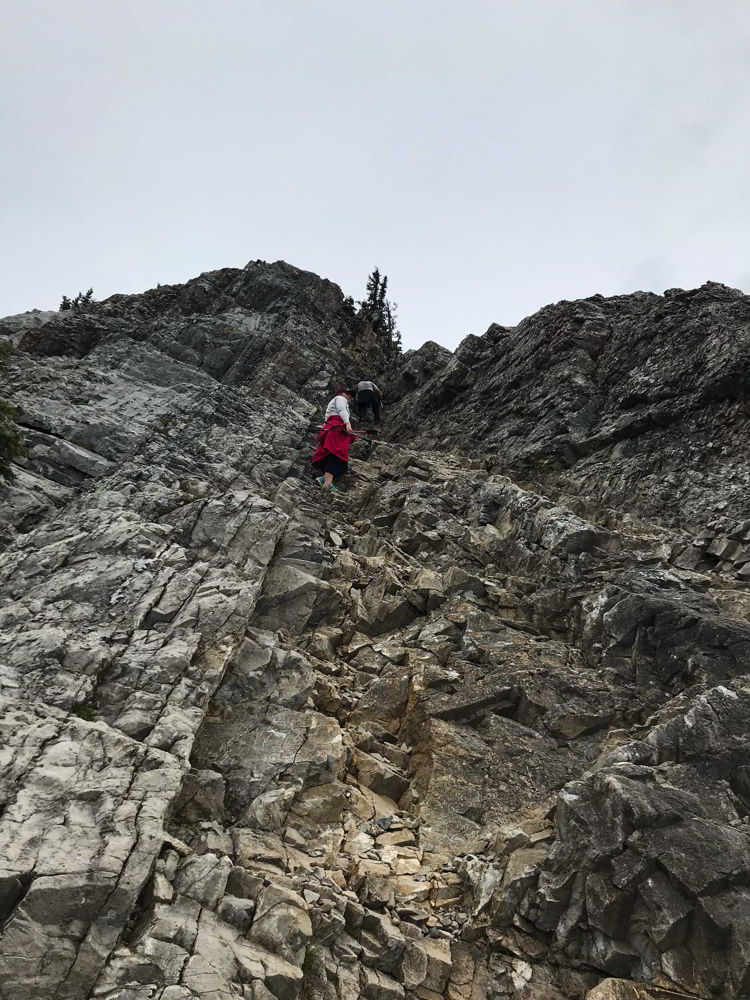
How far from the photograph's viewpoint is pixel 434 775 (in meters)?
10.4

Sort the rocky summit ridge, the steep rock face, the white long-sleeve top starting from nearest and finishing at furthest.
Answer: the rocky summit ridge < the steep rock face < the white long-sleeve top

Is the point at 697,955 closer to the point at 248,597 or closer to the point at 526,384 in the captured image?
the point at 248,597

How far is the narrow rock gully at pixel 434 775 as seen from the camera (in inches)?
291

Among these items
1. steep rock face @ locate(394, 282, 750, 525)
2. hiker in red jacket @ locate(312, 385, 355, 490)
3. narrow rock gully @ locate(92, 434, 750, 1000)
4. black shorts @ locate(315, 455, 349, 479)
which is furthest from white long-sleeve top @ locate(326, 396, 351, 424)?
narrow rock gully @ locate(92, 434, 750, 1000)

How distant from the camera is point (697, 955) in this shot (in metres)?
7.22

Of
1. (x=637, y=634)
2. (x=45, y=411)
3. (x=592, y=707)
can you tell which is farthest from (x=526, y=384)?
(x=45, y=411)

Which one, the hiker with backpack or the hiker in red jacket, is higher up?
the hiker with backpack

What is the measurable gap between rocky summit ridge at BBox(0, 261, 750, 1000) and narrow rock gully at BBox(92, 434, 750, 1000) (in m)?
0.05

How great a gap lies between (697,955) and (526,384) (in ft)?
69.8

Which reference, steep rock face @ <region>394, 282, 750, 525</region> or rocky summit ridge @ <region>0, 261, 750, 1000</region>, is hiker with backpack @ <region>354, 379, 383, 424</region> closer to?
steep rock face @ <region>394, 282, 750, 525</region>

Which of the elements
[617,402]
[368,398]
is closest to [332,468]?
[368,398]

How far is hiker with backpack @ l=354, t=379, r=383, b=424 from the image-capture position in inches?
1077

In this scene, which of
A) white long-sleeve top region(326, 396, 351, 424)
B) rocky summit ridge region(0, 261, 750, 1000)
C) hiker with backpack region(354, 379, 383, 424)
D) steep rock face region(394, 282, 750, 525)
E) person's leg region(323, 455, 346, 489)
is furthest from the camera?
hiker with backpack region(354, 379, 383, 424)

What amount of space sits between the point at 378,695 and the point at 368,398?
60.1 ft
